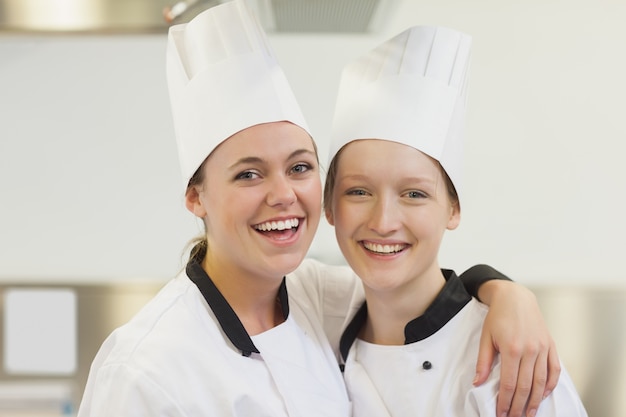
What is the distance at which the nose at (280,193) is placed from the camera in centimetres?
101

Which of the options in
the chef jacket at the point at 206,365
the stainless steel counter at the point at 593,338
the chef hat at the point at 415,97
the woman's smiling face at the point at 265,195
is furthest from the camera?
the stainless steel counter at the point at 593,338

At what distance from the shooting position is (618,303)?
2.03 m

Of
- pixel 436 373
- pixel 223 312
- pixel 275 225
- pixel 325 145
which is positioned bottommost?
pixel 436 373

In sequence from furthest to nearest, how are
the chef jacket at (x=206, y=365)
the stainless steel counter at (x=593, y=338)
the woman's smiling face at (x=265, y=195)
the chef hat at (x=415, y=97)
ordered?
the stainless steel counter at (x=593, y=338), the chef hat at (x=415, y=97), the woman's smiling face at (x=265, y=195), the chef jacket at (x=206, y=365)

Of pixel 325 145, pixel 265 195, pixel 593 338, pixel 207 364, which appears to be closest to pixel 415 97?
pixel 265 195

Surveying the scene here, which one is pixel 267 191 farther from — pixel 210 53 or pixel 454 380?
pixel 454 380

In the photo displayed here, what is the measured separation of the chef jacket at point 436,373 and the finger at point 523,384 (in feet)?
0.10

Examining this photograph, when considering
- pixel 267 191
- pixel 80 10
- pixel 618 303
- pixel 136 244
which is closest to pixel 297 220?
pixel 267 191

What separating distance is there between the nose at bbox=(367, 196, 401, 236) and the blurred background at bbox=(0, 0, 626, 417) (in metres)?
0.99

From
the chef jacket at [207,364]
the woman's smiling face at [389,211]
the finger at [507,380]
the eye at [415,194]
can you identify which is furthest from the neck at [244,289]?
the finger at [507,380]

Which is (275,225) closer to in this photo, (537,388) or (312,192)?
(312,192)

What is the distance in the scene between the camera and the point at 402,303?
1173 millimetres

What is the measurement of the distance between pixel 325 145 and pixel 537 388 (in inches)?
45.9

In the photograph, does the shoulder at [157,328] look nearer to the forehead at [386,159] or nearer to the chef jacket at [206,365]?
the chef jacket at [206,365]
